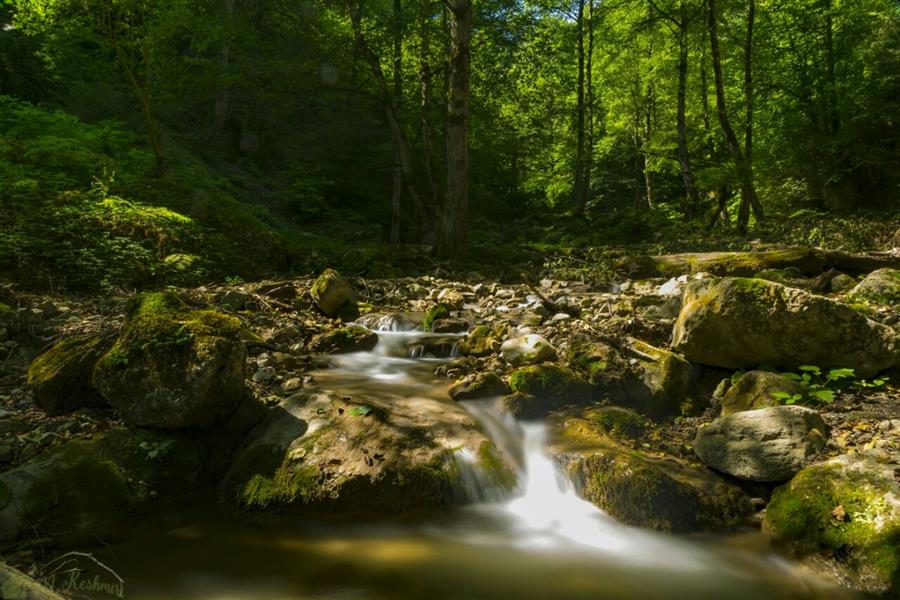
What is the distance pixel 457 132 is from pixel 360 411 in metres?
7.97

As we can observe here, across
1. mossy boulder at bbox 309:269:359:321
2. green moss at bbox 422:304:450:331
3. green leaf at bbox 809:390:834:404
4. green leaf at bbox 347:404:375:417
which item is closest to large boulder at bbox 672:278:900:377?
green leaf at bbox 809:390:834:404

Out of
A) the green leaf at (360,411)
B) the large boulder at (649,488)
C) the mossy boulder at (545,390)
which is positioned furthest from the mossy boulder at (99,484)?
the large boulder at (649,488)

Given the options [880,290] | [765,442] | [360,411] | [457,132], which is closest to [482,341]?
[360,411]

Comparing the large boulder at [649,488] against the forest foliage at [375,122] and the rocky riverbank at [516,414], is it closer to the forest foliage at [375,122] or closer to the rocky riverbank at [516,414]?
the rocky riverbank at [516,414]

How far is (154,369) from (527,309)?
4935 millimetres

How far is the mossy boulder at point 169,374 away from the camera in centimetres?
397

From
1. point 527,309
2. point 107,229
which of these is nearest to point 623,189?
point 527,309

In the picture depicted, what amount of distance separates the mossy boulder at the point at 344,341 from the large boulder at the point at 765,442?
12.7ft

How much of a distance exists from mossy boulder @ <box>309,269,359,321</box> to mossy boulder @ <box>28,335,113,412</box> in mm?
3077

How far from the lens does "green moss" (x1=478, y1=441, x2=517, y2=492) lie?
13.7 ft

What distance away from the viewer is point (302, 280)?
9188 mm

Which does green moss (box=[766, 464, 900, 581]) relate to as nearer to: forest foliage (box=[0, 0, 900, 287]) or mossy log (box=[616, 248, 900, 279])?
mossy log (box=[616, 248, 900, 279])

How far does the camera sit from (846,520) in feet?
10.2

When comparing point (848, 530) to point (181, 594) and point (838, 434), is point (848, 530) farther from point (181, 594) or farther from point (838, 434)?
point (181, 594)
